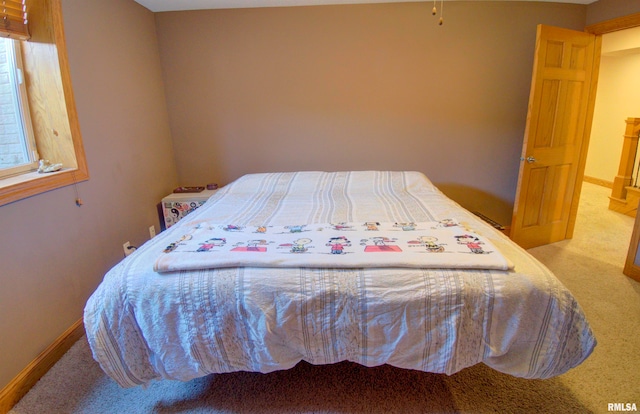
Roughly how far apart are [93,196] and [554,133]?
3.49 m

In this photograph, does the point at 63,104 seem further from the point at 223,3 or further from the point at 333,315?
the point at 333,315

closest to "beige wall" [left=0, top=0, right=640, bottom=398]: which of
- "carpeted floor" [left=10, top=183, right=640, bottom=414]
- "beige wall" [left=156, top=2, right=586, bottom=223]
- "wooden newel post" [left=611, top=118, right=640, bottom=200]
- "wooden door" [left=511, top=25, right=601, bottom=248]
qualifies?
"beige wall" [left=156, top=2, right=586, bottom=223]

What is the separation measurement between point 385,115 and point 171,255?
2189mm

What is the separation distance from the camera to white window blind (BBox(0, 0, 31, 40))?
165cm

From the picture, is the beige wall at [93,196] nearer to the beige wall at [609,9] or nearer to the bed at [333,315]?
the bed at [333,315]

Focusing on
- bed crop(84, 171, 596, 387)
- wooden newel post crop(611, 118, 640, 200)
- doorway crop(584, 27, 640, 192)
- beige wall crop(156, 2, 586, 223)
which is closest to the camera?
bed crop(84, 171, 596, 387)

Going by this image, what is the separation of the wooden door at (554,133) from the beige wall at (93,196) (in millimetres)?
3026

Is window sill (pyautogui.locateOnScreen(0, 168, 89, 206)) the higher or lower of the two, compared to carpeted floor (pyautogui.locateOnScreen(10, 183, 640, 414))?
higher

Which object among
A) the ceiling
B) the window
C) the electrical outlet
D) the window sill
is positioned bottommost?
the electrical outlet

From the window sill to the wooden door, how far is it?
318 centimetres

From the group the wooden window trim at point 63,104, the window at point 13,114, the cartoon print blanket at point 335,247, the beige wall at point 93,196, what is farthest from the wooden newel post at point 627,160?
the window at point 13,114
